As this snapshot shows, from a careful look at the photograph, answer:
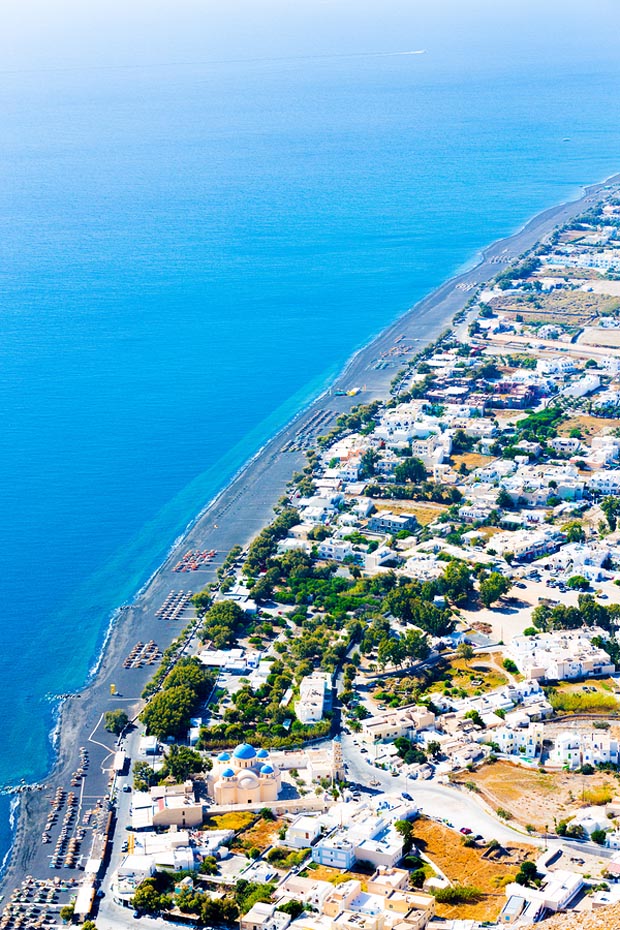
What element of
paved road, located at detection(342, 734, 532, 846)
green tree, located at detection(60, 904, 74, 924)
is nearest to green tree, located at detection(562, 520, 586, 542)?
paved road, located at detection(342, 734, 532, 846)

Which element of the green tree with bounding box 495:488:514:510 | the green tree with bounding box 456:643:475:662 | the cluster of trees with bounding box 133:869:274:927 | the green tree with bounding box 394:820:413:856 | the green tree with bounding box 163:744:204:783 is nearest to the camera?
the cluster of trees with bounding box 133:869:274:927

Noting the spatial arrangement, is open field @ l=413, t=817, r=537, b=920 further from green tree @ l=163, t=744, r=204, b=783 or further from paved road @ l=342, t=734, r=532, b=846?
green tree @ l=163, t=744, r=204, b=783

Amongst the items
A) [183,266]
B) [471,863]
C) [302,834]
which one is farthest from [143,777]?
[183,266]

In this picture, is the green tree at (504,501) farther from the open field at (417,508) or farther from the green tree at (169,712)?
the green tree at (169,712)

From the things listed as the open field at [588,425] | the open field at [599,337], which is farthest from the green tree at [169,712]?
the open field at [599,337]

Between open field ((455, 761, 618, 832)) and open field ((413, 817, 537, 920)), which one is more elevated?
open field ((455, 761, 618, 832))

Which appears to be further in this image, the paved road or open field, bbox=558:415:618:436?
open field, bbox=558:415:618:436

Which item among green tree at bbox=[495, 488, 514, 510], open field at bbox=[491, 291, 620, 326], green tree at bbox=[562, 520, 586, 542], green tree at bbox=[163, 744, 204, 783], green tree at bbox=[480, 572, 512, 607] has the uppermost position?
open field at bbox=[491, 291, 620, 326]

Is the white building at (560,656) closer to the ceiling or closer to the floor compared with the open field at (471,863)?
closer to the ceiling
